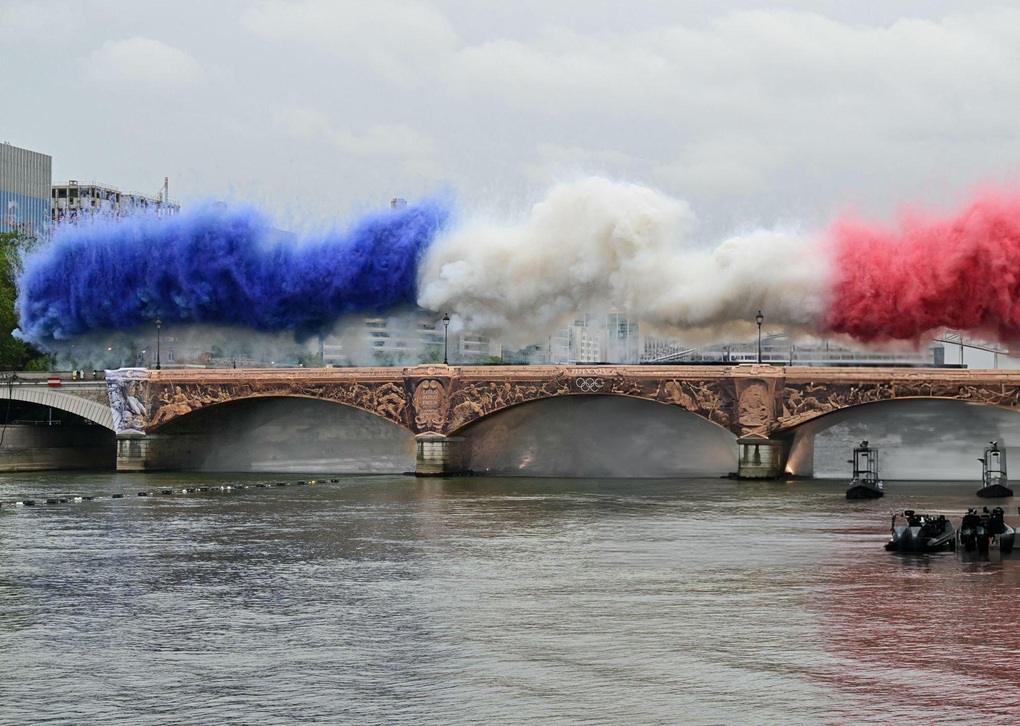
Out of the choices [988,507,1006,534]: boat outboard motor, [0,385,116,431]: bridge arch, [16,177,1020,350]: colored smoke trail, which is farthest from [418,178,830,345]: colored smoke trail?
[988,507,1006,534]: boat outboard motor

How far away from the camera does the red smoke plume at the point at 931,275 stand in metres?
77.2

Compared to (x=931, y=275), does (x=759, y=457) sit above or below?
below

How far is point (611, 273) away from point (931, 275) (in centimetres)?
1706

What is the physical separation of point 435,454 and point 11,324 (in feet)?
142

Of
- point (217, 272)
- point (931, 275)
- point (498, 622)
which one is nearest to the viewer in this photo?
point (498, 622)

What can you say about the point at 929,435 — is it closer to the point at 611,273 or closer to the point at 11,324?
the point at 611,273

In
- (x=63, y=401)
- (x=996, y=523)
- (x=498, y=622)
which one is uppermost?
(x=63, y=401)

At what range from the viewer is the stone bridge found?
254 ft

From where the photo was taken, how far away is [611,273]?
285 feet

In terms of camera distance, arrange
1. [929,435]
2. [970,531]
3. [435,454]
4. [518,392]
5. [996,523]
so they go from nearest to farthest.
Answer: [970,531]
[996,523]
[518,392]
[929,435]
[435,454]

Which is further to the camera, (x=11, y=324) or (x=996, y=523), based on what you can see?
(x=11, y=324)

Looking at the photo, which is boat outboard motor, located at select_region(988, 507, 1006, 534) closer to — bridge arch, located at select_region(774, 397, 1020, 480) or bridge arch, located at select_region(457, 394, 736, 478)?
bridge arch, located at select_region(774, 397, 1020, 480)

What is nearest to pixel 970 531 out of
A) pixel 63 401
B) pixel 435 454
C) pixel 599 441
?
pixel 435 454

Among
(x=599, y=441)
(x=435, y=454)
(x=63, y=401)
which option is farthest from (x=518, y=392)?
(x=63, y=401)
